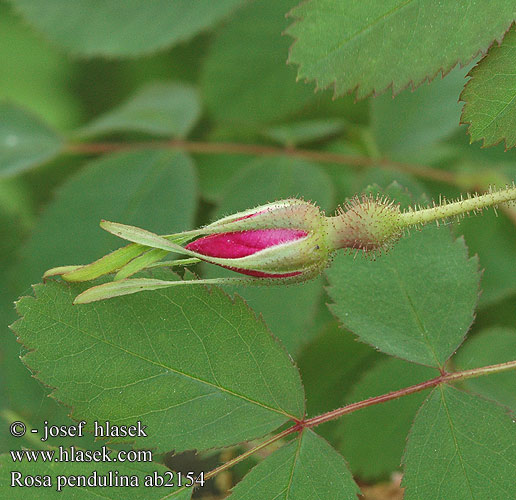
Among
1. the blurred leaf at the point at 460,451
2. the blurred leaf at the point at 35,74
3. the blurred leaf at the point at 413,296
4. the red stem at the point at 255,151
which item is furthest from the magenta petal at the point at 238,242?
the blurred leaf at the point at 35,74

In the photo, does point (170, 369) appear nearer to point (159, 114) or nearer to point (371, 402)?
point (371, 402)

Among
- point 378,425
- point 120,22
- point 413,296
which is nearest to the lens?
point 413,296

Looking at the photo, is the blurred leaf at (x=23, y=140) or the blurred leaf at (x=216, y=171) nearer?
the blurred leaf at (x=23, y=140)

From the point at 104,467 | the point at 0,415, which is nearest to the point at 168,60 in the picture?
the point at 0,415

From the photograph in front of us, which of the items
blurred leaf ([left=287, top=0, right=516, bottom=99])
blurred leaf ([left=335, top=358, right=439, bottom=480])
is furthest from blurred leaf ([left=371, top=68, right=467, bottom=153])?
blurred leaf ([left=287, top=0, right=516, bottom=99])

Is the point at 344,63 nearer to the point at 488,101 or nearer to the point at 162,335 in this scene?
the point at 488,101

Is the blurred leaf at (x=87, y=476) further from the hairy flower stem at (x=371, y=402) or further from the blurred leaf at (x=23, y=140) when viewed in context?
the blurred leaf at (x=23, y=140)

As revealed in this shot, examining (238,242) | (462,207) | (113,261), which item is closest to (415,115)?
(462,207)

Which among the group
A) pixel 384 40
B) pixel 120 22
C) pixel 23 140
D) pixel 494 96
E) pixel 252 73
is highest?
pixel 120 22
